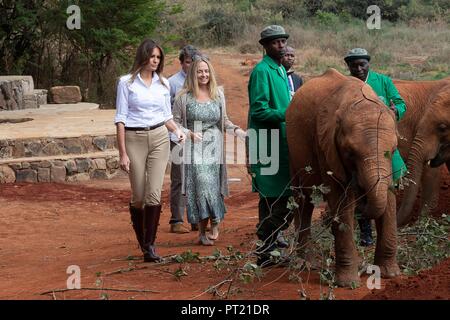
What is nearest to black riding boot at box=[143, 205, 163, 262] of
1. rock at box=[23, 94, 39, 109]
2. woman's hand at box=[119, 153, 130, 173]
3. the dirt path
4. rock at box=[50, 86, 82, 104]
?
the dirt path

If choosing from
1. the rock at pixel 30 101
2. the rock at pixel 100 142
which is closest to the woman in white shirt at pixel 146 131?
the rock at pixel 100 142

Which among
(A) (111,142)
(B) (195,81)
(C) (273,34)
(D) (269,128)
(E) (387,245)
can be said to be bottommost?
(A) (111,142)

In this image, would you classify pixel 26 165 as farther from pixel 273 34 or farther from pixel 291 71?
pixel 273 34

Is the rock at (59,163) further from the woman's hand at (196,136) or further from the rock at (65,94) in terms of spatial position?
the rock at (65,94)

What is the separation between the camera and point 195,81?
977cm

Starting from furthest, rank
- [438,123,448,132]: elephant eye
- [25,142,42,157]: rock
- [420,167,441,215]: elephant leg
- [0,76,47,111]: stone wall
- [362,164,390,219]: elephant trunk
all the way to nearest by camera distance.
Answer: [0,76,47,111]: stone wall
[25,142,42,157]: rock
[420,167,441,215]: elephant leg
[438,123,448,132]: elephant eye
[362,164,390,219]: elephant trunk

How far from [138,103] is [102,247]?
6.85 feet

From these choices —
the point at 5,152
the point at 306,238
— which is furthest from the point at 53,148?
the point at 306,238

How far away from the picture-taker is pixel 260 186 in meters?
8.16

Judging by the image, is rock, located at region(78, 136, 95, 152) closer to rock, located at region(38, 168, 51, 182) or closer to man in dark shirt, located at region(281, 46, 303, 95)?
rock, located at region(38, 168, 51, 182)

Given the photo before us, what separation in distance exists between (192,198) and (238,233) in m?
0.93

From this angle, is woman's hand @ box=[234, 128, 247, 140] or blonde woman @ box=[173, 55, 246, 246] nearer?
woman's hand @ box=[234, 128, 247, 140]

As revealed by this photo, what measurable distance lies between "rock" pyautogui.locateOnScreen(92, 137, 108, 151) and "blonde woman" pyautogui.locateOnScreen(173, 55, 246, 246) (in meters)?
5.44

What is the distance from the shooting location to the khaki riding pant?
8617 mm
